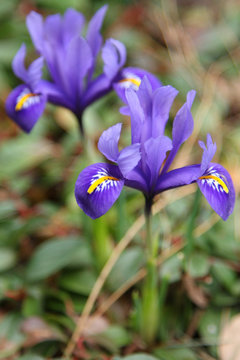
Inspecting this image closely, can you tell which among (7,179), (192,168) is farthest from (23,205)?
(192,168)

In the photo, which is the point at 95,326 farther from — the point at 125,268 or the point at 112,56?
the point at 112,56

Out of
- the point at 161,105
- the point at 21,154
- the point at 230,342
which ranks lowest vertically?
the point at 230,342

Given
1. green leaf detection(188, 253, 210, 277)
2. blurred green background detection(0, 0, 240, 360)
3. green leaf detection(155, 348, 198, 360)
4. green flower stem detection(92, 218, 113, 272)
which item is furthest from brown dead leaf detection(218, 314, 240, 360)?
green flower stem detection(92, 218, 113, 272)

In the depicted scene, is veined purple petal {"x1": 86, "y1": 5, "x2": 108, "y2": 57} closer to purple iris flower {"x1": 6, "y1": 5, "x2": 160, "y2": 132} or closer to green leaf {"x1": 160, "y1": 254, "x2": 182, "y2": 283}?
purple iris flower {"x1": 6, "y1": 5, "x2": 160, "y2": 132}

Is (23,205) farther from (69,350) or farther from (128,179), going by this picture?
(128,179)

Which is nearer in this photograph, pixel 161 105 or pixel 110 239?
pixel 161 105

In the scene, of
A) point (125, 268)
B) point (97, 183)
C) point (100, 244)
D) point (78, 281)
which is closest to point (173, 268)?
point (125, 268)
